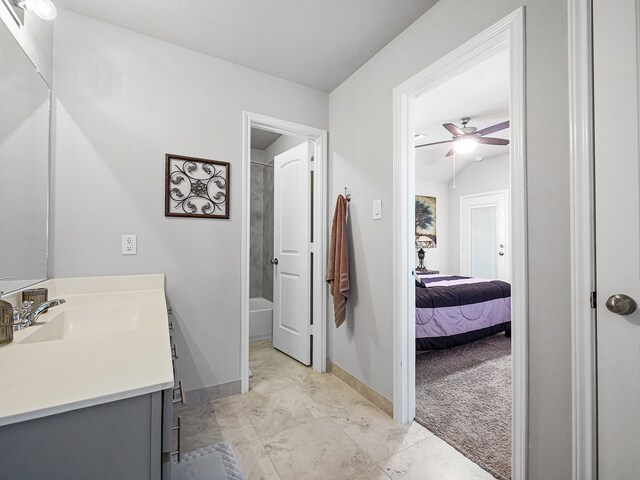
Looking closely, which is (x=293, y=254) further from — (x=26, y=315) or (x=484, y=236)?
(x=484, y=236)

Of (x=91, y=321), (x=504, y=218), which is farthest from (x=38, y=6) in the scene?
(x=504, y=218)

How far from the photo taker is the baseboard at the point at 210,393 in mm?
2025

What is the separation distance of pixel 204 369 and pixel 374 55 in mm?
2543

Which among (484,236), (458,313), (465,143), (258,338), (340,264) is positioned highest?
(465,143)

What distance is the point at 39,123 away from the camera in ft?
4.91

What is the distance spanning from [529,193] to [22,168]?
7.30ft

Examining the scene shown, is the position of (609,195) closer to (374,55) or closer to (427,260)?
(374,55)

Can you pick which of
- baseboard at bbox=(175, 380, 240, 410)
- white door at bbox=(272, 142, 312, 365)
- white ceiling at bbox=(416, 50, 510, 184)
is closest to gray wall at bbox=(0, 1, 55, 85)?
white door at bbox=(272, 142, 312, 365)

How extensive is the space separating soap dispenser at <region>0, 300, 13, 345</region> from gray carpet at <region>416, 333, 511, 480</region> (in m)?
2.02

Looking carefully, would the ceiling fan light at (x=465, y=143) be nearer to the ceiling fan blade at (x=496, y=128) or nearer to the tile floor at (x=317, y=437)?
the ceiling fan blade at (x=496, y=128)

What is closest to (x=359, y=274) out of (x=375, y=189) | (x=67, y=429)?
(x=375, y=189)

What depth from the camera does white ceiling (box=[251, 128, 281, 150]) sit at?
3.66 metres

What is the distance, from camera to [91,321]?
4.57 feet

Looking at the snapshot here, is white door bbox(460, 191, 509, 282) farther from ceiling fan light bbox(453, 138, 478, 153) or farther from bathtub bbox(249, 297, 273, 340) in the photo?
bathtub bbox(249, 297, 273, 340)
